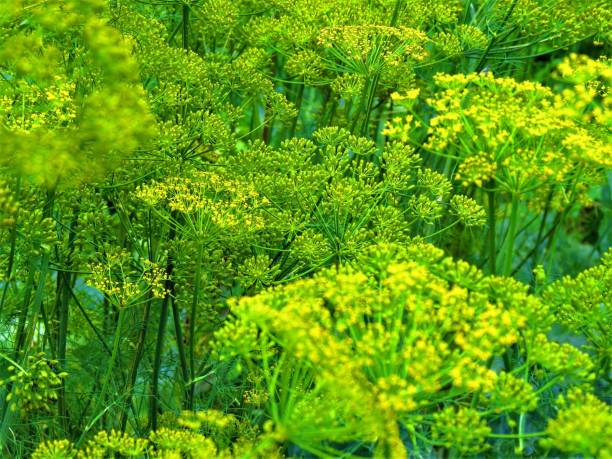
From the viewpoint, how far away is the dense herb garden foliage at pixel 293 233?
2301 mm

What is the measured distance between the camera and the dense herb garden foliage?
2.30m

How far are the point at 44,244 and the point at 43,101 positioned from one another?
521 millimetres

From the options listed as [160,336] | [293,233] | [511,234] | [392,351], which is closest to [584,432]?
[392,351]

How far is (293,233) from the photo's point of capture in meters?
3.42

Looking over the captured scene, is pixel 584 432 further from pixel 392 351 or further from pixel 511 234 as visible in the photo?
pixel 511 234

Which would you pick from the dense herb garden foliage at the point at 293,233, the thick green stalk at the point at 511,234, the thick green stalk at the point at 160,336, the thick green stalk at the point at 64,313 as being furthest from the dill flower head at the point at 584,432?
the thick green stalk at the point at 64,313

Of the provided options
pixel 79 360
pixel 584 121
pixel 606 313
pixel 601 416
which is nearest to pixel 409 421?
pixel 601 416

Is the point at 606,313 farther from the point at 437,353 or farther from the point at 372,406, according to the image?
the point at 372,406

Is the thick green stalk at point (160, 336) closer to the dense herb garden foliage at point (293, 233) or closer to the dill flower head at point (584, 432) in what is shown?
the dense herb garden foliage at point (293, 233)

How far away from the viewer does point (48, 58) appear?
3.18 metres

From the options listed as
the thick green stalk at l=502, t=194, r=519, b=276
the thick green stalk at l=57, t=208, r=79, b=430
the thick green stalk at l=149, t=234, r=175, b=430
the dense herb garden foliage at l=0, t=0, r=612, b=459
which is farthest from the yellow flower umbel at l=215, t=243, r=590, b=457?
the thick green stalk at l=57, t=208, r=79, b=430

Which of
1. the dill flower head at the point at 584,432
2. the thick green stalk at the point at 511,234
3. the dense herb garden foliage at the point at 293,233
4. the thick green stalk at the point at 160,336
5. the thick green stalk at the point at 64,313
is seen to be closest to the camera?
the dill flower head at the point at 584,432

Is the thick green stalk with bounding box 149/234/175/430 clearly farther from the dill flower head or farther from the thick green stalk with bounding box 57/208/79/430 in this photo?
the dill flower head

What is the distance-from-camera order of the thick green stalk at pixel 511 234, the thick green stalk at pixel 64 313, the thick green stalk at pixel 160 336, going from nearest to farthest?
the thick green stalk at pixel 511 234
the thick green stalk at pixel 160 336
the thick green stalk at pixel 64 313
